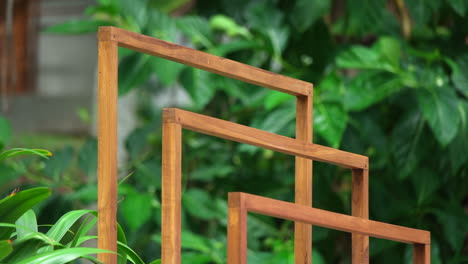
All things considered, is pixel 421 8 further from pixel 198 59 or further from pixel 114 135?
pixel 114 135

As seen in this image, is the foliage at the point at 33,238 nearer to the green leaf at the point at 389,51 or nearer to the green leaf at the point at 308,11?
the green leaf at the point at 389,51

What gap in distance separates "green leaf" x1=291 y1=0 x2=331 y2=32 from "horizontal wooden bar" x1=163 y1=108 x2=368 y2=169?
3.42 feet

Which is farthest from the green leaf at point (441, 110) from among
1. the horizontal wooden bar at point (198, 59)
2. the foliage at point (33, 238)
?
the foliage at point (33, 238)

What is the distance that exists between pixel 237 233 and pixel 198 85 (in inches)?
48.9

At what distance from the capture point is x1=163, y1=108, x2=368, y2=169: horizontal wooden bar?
2.79 feet

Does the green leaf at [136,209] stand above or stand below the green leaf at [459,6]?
below

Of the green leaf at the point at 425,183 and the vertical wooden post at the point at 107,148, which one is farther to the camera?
the green leaf at the point at 425,183

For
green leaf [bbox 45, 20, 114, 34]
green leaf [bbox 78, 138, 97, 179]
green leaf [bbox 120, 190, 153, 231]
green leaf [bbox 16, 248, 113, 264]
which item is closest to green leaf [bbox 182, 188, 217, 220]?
green leaf [bbox 120, 190, 153, 231]

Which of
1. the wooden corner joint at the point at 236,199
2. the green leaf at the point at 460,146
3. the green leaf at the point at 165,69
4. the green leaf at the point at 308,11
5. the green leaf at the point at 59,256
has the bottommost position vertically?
the green leaf at the point at 59,256

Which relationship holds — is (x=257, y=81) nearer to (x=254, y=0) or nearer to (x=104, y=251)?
(x=104, y=251)

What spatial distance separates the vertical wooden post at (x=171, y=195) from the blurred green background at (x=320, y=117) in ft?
3.13

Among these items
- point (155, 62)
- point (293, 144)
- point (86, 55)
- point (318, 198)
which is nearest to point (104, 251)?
point (293, 144)

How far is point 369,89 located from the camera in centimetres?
188

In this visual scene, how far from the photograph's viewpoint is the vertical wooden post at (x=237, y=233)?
0.81 m
